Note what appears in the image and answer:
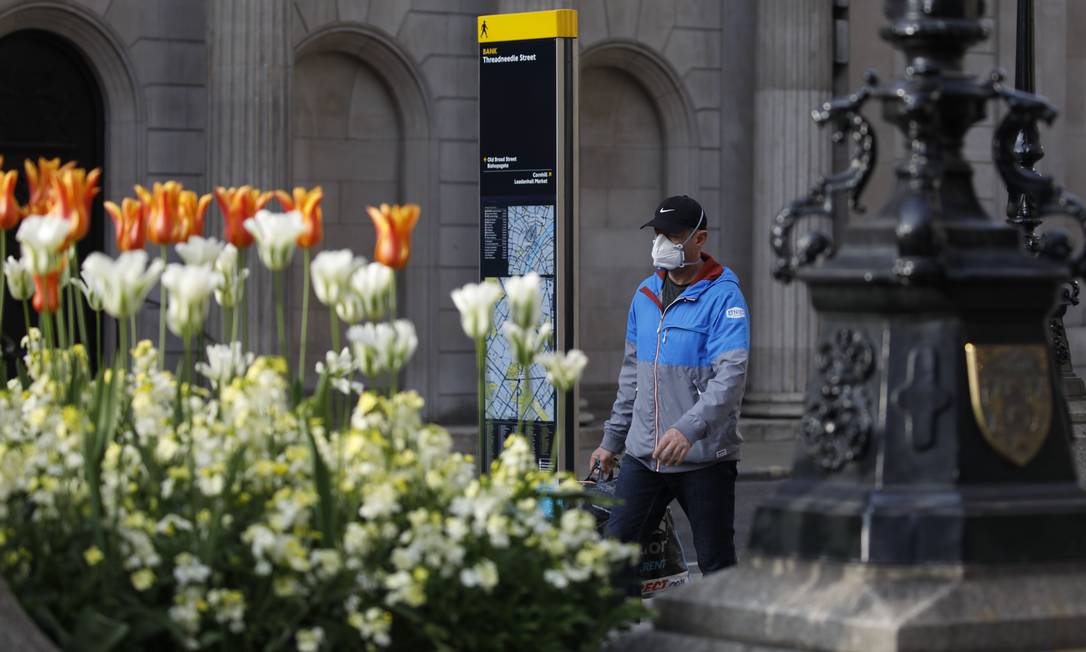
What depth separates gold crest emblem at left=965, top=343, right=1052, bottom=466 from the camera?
5445 millimetres

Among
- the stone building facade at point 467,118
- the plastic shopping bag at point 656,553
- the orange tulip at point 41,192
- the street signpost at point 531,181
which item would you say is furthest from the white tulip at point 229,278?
the stone building facade at point 467,118

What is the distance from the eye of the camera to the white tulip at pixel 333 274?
17.8 ft

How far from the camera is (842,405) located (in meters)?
5.55

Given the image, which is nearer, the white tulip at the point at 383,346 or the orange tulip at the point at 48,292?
the white tulip at the point at 383,346

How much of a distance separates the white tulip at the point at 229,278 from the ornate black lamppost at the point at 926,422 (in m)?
1.39

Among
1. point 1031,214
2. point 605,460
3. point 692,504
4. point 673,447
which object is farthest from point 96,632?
point 1031,214

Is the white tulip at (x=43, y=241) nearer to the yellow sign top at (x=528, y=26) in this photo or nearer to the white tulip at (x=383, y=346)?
→ the white tulip at (x=383, y=346)

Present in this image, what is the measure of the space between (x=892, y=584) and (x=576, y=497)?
811 millimetres

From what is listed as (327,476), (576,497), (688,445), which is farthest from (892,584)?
(688,445)

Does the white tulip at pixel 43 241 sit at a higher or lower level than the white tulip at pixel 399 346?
higher

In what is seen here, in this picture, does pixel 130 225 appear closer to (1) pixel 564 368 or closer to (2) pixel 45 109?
(1) pixel 564 368

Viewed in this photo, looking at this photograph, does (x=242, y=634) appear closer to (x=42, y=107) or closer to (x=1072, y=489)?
(x=1072, y=489)

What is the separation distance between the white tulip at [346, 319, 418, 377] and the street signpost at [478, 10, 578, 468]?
22.5 ft

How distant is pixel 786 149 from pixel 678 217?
13.2 meters
